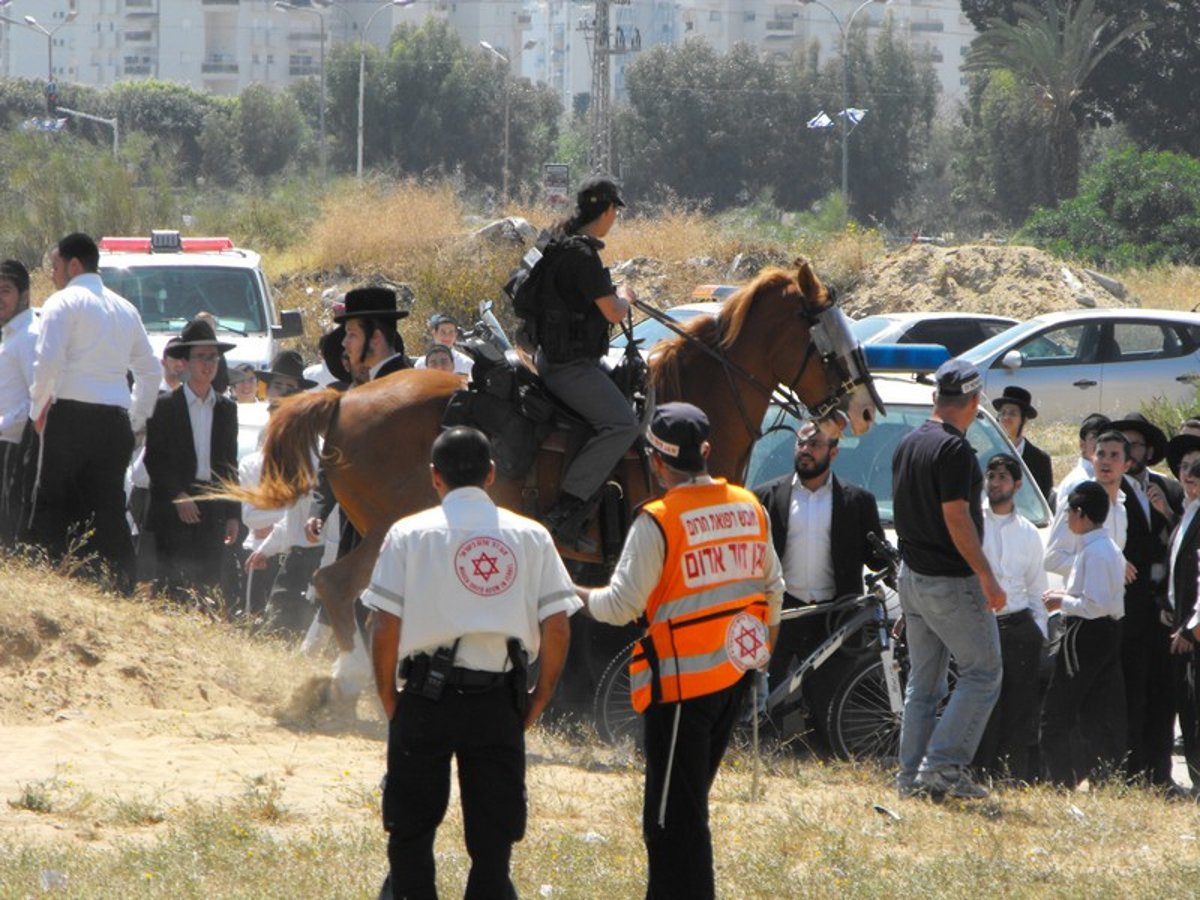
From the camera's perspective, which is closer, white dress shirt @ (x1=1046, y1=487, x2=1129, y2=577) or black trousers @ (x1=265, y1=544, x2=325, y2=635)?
white dress shirt @ (x1=1046, y1=487, x2=1129, y2=577)

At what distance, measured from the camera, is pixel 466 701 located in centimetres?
527

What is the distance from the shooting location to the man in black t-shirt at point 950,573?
25.6ft

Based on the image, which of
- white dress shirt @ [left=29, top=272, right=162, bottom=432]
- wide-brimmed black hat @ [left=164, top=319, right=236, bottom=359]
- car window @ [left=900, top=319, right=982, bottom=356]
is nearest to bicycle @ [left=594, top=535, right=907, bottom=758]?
white dress shirt @ [left=29, top=272, right=162, bottom=432]

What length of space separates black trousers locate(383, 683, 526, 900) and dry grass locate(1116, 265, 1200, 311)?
31.7 m

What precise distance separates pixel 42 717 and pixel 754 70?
78781 millimetres

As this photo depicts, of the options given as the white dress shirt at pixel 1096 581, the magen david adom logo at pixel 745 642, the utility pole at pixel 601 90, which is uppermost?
the utility pole at pixel 601 90

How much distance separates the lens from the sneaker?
7945 mm

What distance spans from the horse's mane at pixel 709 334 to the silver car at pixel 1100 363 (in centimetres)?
1138

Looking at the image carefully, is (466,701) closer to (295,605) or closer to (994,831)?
(994,831)

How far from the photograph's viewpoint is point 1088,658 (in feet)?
30.2

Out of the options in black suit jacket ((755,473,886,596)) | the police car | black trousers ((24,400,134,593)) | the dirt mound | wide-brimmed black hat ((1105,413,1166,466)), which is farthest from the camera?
the dirt mound

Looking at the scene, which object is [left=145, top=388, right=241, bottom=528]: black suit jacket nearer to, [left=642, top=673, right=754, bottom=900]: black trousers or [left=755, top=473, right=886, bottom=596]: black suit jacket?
[left=755, top=473, right=886, bottom=596]: black suit jacket

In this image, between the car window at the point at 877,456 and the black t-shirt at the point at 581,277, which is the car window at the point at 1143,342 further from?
the black t-shirt at the point at 581,277

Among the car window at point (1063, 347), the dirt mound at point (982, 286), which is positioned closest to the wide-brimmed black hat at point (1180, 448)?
the car window at point (1063, 347)
